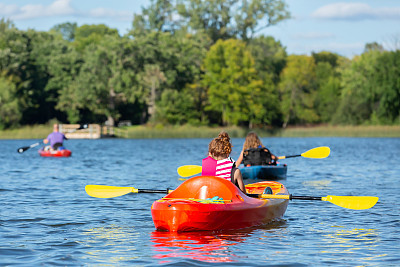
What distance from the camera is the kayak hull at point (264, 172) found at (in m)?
16.1

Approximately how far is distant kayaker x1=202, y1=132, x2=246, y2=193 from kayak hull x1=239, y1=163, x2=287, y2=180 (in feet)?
21.3

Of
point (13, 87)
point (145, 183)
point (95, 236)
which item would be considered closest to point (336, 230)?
point (95, 236)

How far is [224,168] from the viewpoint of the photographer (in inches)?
375

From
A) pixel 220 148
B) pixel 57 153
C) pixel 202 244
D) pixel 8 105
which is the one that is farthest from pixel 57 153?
pixel 8 105

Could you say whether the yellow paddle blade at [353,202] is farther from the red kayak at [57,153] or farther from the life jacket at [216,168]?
the red kayak at [57,153]

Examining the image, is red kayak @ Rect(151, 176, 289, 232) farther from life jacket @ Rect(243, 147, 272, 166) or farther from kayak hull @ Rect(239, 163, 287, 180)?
life jacket @ Rect(243, 147, 272, 166)

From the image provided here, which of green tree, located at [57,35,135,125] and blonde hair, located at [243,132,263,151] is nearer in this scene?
blonde hair, located at [243,132,263,151]

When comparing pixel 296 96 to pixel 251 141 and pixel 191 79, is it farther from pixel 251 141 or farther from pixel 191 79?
pixel 251 141

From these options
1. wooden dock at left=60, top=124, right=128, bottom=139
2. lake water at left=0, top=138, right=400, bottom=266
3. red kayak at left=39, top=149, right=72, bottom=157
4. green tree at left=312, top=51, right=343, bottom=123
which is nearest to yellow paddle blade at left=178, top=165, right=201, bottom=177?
lake water at left=0, top=138, right=400, bottom=266

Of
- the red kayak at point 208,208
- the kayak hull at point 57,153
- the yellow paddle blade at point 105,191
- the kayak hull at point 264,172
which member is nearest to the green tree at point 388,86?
the kayak hull at point 57,153

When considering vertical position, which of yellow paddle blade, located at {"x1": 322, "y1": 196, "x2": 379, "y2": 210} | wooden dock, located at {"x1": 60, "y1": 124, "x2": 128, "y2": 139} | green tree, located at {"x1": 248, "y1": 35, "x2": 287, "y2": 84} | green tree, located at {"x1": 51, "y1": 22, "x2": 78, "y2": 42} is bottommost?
wooden dock, located at {"x1": 60, "y1": 124, "x2": 128, "y2": 139}

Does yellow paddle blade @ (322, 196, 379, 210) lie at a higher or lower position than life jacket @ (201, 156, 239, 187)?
lower

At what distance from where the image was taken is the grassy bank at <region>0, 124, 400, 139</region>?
169 feet

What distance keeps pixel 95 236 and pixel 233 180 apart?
2.11 metres
